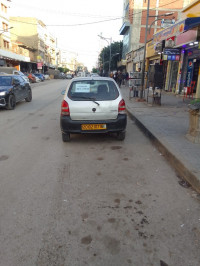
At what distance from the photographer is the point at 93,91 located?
555 centimetres

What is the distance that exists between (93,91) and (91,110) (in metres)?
0.57

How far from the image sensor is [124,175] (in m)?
3.95

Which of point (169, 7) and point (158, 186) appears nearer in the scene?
point (158, 186)

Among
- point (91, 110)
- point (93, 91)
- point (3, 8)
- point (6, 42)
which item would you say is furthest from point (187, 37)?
point (3, 8)

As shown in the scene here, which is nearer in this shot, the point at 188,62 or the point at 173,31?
the point at 188,62

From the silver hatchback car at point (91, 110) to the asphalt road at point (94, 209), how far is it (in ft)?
1.88

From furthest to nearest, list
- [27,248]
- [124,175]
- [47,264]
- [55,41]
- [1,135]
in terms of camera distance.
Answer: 1. [55,41]
2. [1,135]
3. [124,175]
4. [27,248]
5. [47,264]

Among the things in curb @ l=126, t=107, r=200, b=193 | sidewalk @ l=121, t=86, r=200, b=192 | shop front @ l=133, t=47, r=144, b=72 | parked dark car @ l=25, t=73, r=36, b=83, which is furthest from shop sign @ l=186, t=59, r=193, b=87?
parked dark car @ l=25, t=73, r=36, b=83

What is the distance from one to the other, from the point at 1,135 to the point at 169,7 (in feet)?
134

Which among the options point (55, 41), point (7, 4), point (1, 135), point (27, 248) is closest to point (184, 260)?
point (27, 248)

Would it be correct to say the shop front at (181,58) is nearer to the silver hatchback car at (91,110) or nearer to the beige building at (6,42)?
the silver hatchback car at (91,110)

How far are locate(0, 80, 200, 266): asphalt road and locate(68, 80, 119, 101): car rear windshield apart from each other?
1.31m

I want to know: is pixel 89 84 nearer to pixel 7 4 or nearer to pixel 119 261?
pixel 119 261

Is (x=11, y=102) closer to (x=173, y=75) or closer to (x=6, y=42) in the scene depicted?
(x=173, y=75)
